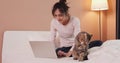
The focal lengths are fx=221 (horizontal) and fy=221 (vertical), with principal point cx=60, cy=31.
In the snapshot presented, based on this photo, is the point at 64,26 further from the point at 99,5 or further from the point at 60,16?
the point at 99,5

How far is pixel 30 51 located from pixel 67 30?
0.47m

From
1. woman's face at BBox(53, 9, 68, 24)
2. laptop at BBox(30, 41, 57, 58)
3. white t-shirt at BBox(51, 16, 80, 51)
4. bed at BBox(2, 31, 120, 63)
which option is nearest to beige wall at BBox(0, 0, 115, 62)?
bed at BBox(2, 31, 120, 63)

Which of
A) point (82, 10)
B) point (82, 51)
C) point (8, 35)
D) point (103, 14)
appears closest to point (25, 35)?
point (8, 35)

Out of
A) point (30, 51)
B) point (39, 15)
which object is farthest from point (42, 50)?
point (39, 15)

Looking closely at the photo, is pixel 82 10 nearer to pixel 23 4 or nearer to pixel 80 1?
pixel 80 1

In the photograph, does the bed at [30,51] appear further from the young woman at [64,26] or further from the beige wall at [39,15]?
the beige wall at [39,15]

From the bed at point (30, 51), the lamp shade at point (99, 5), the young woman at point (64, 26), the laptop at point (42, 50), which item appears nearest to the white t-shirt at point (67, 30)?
the young woman at point (64, 26)

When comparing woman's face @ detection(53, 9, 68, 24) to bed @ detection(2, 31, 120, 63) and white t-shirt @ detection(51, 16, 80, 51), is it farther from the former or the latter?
bed @ detection(2, 31, 120, 63)

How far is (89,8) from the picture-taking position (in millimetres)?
3586

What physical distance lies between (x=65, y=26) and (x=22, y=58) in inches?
23.2

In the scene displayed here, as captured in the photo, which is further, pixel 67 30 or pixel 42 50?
pixel 67 30

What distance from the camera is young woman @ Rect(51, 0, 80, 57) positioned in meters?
1.86

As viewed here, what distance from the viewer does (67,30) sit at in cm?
203

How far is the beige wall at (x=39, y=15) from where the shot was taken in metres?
2.79
